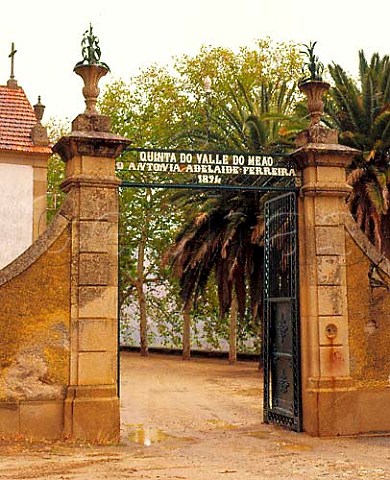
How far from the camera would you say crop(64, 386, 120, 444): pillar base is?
927 centimetres

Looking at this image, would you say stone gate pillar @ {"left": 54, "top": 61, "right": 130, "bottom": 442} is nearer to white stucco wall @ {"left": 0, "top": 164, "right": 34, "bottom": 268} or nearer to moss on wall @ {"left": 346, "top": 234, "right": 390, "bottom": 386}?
moss on wall @ {"left": 346, "top": 234, "right": 390, "bottom": 386}

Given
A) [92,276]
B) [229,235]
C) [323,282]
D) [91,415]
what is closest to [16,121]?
[229,235]

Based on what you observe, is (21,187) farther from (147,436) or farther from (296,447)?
(296,447)

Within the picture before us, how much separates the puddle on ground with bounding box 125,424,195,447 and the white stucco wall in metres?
8.16

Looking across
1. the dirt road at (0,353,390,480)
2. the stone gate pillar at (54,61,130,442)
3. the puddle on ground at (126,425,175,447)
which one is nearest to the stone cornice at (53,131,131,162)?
the stone gate pillar at (54,61,130,442)

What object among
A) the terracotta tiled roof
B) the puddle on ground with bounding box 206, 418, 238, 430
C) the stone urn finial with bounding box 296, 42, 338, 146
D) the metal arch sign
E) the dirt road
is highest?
the terracotta tiled roof

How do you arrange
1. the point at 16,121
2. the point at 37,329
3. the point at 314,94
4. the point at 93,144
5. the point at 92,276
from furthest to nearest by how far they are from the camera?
the point at 16,121
the point at 314,94
the point at 93,144
the point at 92,276
the point at 37,329

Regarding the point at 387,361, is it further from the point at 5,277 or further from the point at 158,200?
the point at 158,200

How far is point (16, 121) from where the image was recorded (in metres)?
20.4

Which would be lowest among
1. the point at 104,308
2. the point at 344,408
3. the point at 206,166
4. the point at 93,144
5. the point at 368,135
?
the point at 344,408

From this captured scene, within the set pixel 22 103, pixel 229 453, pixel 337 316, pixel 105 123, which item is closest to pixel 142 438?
pixel 229 453

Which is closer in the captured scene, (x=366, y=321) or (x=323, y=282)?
(x=323, y=282)

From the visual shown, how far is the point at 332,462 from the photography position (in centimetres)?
850

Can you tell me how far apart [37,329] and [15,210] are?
9.76 m
